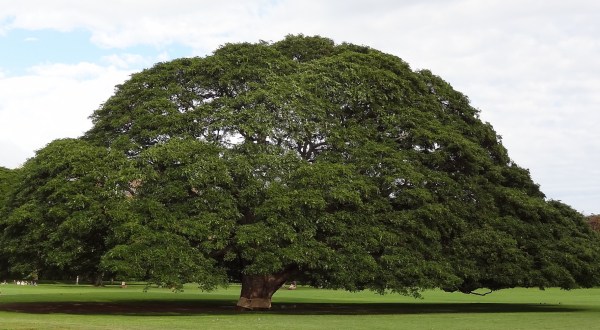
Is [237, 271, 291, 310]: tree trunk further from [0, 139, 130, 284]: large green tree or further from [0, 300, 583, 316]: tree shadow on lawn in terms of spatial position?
[0, 139, 130, 284]: large green tree

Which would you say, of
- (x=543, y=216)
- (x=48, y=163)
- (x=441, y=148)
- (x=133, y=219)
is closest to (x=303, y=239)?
(x=133, y=219)

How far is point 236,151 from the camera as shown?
32.5m

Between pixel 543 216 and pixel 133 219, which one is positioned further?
pixel 543 216

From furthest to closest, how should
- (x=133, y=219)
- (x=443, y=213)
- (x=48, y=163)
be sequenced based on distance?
(x=443, y=213), (x=48, y=163), (x=133, y=219)

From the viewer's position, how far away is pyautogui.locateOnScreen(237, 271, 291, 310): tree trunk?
34906 mm

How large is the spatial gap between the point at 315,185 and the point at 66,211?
35.0ft

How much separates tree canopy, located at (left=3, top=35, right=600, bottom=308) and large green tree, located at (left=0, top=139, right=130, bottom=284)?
0.23 metres

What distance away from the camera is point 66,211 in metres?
29.6

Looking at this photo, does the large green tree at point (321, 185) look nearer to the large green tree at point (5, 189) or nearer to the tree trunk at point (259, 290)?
the tree trunk at point (259, 290)

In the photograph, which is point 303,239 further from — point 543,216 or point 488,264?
point 543,216

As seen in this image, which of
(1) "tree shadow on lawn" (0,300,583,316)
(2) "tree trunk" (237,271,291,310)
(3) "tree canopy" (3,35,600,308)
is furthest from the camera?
(2) "tree trunk" (237,271,291,310)

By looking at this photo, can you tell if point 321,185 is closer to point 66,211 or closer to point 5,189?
point 66,211

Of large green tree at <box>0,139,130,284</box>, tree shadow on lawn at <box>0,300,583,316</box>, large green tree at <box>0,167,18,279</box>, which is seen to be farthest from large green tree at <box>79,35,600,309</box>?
large green tree at <box>0,167,18,279</box>

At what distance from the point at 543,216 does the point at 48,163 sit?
24.6m
